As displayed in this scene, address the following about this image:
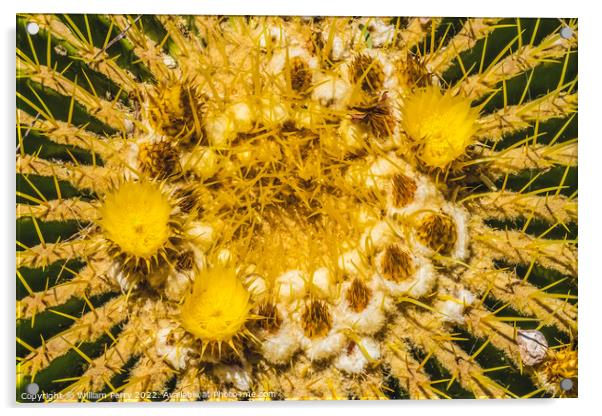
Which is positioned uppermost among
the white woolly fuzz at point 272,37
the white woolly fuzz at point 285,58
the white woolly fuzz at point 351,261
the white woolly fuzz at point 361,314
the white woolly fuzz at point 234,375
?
the white woolly fuzz at point 272,37

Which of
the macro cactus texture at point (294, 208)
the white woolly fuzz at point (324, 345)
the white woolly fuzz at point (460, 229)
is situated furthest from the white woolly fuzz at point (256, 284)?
the white woolly fuzz at point (460, 229)

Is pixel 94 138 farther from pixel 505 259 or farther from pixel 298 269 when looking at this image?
pixel 505 259

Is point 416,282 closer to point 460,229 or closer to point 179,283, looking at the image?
point 460,229

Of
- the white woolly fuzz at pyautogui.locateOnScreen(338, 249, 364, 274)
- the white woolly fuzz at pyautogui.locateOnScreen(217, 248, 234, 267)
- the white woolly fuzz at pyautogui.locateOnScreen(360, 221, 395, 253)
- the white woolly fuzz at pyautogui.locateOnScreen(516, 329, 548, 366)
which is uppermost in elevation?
the white woolly fuzz at pyautogui.locateOnScreen(360, 221, 395, 253)

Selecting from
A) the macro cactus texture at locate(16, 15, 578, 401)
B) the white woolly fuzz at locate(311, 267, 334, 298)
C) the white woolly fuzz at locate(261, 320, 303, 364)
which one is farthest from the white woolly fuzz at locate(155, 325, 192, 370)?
the white woolly fuzz at locate(311, 267, 334, 298)

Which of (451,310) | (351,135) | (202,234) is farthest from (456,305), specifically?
(202,234)

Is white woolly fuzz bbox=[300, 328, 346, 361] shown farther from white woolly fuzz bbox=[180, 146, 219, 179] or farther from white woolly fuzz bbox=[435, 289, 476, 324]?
white woolly fuzz bbox=[180, 146, 219, 179]

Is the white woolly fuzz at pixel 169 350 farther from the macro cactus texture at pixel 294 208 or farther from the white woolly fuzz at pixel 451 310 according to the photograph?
the white woolly fuzz at pixel 451 310
